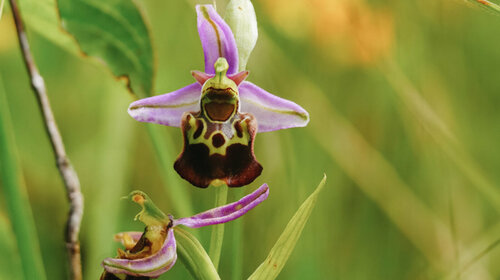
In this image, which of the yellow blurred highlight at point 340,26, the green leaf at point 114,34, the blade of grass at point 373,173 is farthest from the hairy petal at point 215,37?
the yellow blurred highlight at point 340,26

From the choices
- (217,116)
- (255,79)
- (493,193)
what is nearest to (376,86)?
(255,79)

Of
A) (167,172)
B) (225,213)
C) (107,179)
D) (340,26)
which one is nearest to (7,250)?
(107,179)

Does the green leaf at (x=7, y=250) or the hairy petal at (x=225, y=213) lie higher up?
the hairy petal at (x=225, y=213)

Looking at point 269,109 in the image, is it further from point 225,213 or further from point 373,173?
point 373,173

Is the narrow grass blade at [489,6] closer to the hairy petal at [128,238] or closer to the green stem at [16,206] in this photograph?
the hairy petal at [128,238]

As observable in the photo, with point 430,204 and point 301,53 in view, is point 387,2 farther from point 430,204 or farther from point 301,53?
point 430,204

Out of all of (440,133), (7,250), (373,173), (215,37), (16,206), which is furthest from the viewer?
(373,173)
